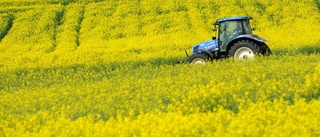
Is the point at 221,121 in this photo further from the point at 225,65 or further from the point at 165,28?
the point at 165,28

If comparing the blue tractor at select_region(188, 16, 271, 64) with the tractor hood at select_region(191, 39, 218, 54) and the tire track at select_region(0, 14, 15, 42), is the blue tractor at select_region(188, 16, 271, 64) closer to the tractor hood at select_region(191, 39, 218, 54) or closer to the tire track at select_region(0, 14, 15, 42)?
the tractor hood at select_region(191, 39, 218, 54)

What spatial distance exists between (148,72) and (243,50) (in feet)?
8.72

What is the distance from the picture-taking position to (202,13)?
31.4 metres

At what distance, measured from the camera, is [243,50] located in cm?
1883

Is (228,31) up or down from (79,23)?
up

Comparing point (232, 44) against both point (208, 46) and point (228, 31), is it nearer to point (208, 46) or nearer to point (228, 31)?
point (228, 31)

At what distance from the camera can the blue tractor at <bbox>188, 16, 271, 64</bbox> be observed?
18672 mm

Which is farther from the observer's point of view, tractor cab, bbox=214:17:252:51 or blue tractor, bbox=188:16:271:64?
tractor cab, bbox=214:17:252:51

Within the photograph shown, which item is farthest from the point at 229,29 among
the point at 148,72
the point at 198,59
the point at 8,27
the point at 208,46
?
the point at 8,27

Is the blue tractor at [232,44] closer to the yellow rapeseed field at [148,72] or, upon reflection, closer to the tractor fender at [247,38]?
the tractor fender at [247,38]

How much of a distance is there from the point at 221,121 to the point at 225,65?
25.1 feet

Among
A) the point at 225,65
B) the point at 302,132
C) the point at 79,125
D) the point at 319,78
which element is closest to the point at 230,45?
the point at 225,65

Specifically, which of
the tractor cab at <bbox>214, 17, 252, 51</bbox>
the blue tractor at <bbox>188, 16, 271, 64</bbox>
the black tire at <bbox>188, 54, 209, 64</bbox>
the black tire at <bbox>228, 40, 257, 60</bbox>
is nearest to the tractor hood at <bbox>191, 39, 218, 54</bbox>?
the blue tractor at <bbox>188, 16, 271, 64</bbox>

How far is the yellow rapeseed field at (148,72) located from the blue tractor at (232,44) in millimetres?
673
